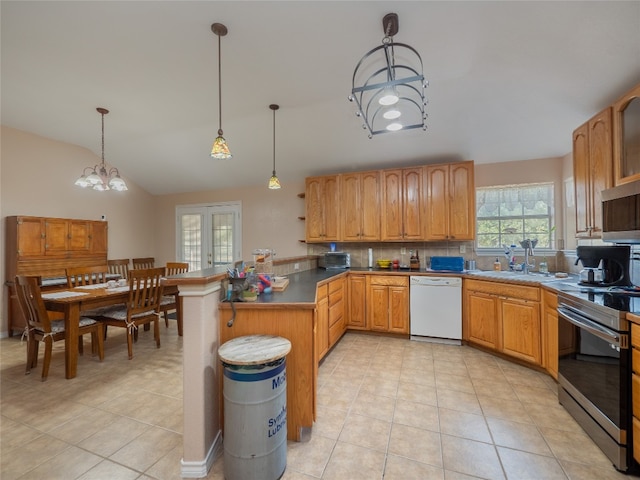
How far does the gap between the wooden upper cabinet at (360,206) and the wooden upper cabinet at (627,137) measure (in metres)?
2.44

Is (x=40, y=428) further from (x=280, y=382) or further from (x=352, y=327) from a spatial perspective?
(x=352, y=327)

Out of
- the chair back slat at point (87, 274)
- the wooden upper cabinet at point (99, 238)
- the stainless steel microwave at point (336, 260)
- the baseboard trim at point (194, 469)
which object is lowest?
the baseboard trim at point (194, 469)

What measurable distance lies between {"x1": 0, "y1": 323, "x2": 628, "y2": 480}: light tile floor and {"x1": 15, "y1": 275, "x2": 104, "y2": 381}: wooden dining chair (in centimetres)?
21

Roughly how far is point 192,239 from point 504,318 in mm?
5688

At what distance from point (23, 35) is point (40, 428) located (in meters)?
3.13

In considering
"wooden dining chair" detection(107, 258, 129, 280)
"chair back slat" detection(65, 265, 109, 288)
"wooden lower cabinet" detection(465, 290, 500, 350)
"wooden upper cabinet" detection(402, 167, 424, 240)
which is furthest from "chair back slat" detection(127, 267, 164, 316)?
"wooden lower cabinet" detection(465, 290, 500, 350)

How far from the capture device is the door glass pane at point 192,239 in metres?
5.91

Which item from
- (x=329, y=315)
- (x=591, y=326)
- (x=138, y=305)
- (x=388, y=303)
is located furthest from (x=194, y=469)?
(x=388, y=303)

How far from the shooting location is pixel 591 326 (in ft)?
5.84

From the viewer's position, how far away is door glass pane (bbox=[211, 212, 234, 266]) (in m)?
5.66

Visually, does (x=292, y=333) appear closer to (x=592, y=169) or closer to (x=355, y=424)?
(x=355, y=424)

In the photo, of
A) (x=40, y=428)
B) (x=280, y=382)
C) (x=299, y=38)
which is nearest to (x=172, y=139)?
(x=299, y=38)

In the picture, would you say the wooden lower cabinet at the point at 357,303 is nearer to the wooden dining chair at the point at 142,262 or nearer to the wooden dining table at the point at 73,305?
the wooden dining table at the point at 73,305

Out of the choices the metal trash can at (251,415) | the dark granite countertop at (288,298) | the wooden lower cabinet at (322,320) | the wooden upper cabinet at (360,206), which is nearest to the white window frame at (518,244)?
the wooden upper cabinet at (360,206)
